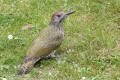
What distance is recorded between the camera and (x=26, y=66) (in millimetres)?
5637

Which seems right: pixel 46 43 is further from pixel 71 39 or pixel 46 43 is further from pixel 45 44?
pixel 71 39

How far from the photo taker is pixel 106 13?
7.68 meters

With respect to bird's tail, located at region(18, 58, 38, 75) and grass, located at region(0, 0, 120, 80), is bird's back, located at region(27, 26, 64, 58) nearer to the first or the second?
bird's tail, located at region(18, 58, 38, 75)

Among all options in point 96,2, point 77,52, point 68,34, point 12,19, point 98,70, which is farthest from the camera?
point 96,2

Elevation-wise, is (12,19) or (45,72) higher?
(12,19)

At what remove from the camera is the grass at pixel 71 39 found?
18.6ft

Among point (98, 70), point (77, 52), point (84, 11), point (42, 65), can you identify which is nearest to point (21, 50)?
point (42, 65)

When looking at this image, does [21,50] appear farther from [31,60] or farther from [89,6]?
[89,6]

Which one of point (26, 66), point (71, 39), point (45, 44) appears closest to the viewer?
point (26, 66)

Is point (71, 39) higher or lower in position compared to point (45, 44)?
lower

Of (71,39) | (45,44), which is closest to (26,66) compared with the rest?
(45,44)

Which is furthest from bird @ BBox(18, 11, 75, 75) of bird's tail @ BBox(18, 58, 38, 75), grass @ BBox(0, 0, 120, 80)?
grass @ BBox(0, 0, 120, 80)

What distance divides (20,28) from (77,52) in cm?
167

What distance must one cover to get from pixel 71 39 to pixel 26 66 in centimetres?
153
